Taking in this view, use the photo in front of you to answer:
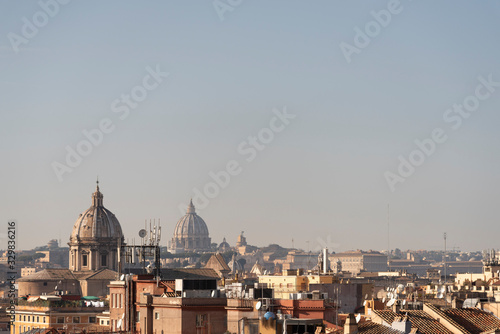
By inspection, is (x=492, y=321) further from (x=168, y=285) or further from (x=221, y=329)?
(x=168, y=285)

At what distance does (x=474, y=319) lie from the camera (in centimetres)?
3681

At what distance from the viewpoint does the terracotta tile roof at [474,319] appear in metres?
35.8

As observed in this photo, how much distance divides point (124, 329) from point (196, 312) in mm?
5649

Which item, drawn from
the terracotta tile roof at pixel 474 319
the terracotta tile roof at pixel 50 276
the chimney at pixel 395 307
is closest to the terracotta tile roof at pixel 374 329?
the terracotta tile roof at pixel 474 319

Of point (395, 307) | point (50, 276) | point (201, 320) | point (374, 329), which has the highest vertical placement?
point (50, 276)

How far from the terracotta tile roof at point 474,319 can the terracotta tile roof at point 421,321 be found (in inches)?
23.9

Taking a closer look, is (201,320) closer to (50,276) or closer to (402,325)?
(402,325)

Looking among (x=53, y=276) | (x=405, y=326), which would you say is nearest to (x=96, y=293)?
(x=53, y=276)

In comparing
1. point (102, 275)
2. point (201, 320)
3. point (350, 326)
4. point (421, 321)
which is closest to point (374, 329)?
point (350, 326)

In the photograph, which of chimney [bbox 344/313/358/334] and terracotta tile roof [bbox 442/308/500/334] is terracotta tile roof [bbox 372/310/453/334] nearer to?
terracotta tile roof [bbox 442/308/500/334]

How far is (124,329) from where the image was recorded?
1742 inches

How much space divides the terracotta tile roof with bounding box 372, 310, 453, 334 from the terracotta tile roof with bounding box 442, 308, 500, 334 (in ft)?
2.00

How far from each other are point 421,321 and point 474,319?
7.00 ft

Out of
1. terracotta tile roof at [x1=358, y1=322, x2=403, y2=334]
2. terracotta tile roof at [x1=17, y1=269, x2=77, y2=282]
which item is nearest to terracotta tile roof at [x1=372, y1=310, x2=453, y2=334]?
terracotta tile roof at [x1=358, y1=322, x2=403, y2=334]
